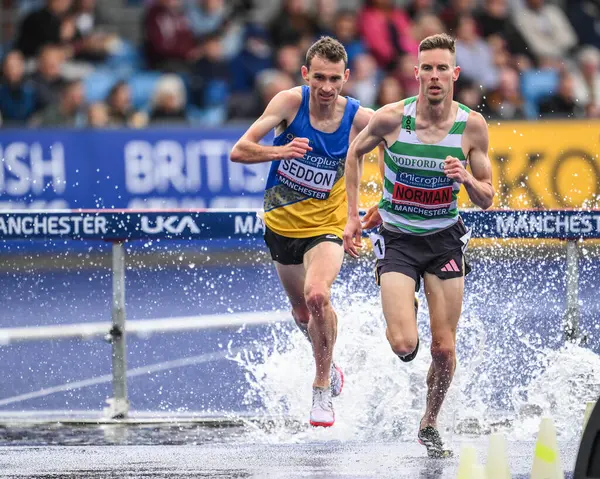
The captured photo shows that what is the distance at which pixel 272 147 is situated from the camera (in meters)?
8.27

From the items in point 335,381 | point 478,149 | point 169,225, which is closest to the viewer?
point 478,149

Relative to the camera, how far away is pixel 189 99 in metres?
17.7

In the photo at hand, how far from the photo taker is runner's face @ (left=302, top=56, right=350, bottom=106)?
8477 mm

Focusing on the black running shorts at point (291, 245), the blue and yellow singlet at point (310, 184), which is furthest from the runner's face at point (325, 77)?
the black running shorts at point (291, 245)

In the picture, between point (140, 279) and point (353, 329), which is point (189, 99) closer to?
point (140, 279)

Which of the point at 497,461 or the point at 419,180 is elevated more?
the point at 419,180

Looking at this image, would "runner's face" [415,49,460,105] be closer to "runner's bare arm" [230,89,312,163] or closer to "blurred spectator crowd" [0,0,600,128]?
"runner's bare arm" [230,89,312,163]

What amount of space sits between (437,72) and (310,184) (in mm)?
1357

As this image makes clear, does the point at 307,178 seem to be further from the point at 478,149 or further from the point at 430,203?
the point at 478,149

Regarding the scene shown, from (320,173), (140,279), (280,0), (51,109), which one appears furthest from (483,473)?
(280,0)

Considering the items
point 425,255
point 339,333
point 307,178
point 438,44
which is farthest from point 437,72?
point 339,333

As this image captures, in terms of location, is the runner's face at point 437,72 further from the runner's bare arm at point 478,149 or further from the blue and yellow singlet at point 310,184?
the blue and yellow singlet at point 310,184

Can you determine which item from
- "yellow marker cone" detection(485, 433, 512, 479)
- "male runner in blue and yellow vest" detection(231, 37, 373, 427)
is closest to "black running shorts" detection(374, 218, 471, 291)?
"male runner in blue and yellow vest" detection(231, 37, 373, 427)

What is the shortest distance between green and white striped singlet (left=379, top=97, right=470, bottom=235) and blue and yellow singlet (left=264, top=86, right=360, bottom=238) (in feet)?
2.12
